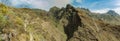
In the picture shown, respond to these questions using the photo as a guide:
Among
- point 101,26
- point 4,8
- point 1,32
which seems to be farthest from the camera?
point 101,26

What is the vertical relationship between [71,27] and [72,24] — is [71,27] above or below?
below

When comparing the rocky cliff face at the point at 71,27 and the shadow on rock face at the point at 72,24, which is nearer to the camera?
the rocky cliff face at the point at 71,27

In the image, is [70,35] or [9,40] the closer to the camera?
[9,40]

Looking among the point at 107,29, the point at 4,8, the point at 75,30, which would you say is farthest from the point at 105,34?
the point at 4,8

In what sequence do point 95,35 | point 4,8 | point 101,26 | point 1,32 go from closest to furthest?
point 1,32 < point 4,8 < point 95,35 < point 101,26

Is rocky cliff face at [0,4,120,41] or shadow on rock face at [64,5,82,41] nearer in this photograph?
rocky cliff face at [0,4,120,41]

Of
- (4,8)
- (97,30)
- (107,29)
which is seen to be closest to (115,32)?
(107,29)

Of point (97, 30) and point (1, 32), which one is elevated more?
point (1, 32)

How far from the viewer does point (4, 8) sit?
63.6m

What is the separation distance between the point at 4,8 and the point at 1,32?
27.6 ft

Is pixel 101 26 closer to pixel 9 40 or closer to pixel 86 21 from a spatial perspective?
→ pixel 86 21

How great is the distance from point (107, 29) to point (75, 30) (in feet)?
60.6

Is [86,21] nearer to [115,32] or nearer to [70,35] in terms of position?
[70,35]

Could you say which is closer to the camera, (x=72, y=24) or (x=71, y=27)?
(x=72, y=24)
